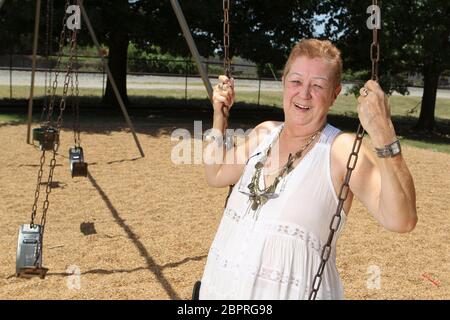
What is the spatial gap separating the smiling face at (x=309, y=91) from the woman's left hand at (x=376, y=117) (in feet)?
0.62

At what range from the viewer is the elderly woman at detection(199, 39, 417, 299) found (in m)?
1.45

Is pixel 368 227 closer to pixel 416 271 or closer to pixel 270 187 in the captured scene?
pixel 416 271

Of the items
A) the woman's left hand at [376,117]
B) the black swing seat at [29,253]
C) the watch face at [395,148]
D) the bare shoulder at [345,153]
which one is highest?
the woman's left hand at [376,117]

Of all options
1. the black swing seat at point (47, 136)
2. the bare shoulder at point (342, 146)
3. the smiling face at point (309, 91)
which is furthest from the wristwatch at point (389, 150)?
the black swing seat at point (47, 136)

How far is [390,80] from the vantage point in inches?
511

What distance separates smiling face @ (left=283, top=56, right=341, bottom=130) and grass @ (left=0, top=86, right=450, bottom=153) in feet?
32.0

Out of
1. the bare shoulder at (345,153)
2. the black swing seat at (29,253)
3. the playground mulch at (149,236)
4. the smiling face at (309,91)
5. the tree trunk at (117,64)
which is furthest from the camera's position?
the tree trunk at (117,64)

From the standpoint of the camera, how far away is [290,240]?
5.03 feet

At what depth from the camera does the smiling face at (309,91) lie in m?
1.62

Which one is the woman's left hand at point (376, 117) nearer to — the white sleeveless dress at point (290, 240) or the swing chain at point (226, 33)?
the white sleeveless dress at point (290, 240)

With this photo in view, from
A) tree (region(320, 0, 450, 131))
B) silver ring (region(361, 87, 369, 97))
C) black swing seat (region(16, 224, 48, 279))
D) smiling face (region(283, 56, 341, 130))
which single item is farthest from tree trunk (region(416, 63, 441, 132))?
silver ring (region(361, 87, 369, 97))

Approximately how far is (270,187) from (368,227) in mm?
3885
